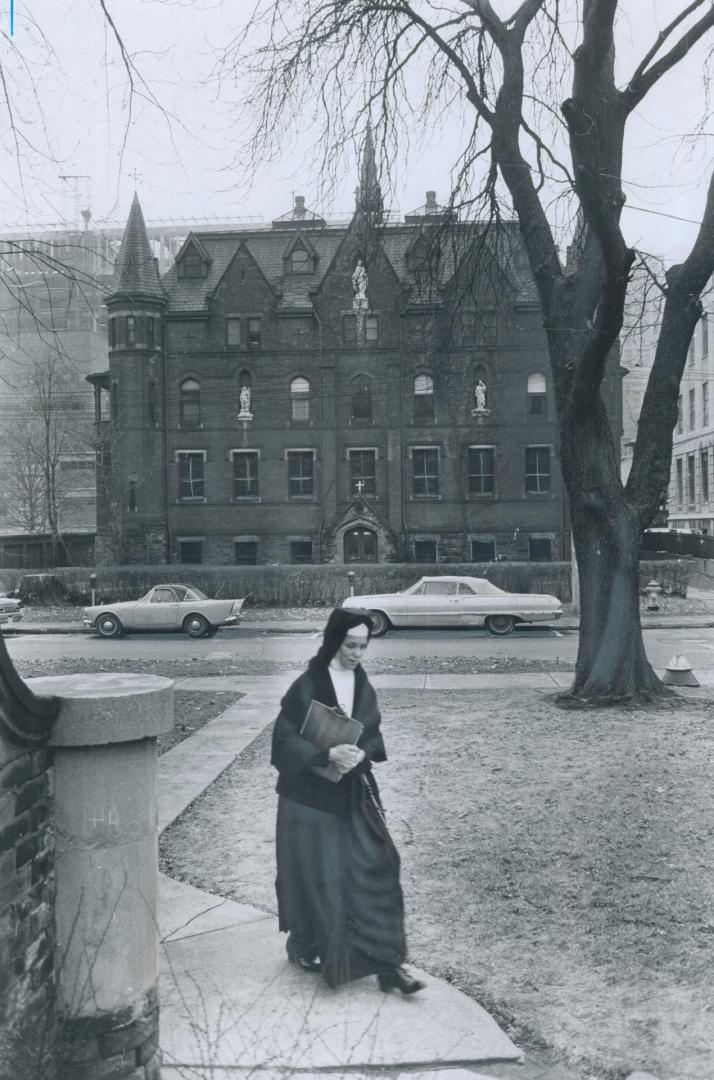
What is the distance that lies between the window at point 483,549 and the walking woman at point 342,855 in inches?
1377

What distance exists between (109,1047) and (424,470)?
36246 millimetres

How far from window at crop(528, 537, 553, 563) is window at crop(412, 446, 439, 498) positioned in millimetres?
4369

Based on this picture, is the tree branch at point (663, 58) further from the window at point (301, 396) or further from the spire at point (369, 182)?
the window at point (301, 396)

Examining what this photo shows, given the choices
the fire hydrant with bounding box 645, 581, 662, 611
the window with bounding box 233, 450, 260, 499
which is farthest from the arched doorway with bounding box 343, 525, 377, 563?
the fire hydrant with bounding box 645, 581, 662, 611

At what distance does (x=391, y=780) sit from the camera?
320 inches

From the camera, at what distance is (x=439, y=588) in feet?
47.0

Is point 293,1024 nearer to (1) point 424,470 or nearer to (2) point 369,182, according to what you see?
(2) point 369,182

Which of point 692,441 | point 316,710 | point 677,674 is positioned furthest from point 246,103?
point 692,441

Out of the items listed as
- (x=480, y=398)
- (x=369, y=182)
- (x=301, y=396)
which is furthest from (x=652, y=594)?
(x=369, y=182)

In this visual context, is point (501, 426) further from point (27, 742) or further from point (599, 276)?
point (27, 742)

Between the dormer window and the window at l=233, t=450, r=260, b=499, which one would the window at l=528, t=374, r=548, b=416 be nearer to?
the window at l=233, t=450, r=260, b=499

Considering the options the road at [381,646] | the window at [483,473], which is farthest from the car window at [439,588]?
the window at [483,473]

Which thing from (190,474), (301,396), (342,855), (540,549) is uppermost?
(301,396)

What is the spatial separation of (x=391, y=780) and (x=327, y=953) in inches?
159
